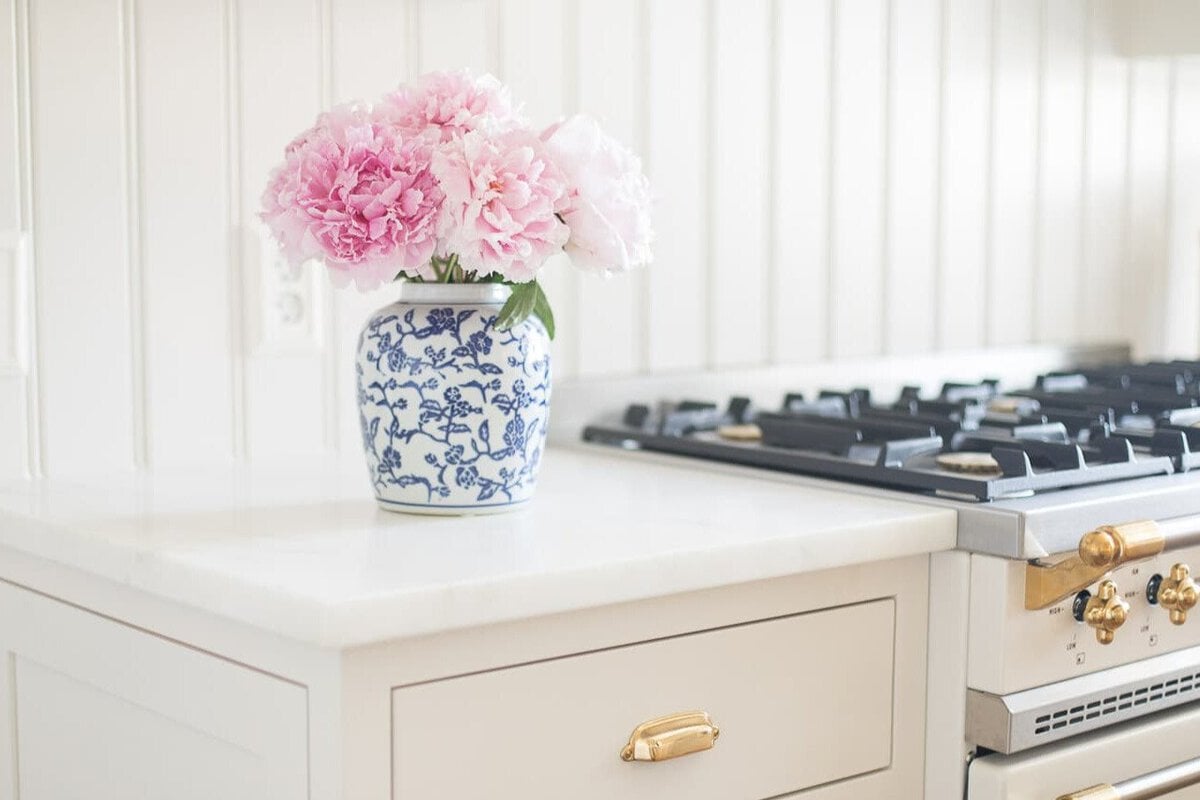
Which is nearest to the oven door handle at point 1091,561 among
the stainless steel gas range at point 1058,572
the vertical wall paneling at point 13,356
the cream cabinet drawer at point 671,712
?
the stainless steel gas range at point 1058,572

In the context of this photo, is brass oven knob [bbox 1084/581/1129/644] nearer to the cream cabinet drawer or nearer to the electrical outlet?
the cream cabinet drawer

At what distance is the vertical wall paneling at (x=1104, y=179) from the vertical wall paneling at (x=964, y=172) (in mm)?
259

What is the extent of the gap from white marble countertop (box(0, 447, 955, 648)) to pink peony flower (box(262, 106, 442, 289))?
0.21 meters

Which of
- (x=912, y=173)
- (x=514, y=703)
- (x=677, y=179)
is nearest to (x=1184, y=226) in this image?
(x=912, y=173)

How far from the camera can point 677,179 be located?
1.91 m

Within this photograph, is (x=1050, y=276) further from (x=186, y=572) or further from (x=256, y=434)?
(x=186, y=572)

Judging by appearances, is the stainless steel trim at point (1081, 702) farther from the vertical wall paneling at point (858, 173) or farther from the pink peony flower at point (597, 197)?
the vertical wall paneling at point (858, 173)

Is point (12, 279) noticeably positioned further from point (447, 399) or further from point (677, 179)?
point (677, 179)

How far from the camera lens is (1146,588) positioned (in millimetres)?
1422

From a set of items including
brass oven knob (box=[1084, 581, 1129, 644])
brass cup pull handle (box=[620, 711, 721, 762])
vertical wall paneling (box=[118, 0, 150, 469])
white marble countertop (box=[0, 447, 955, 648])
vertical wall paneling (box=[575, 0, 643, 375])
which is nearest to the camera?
white marble countertop (box=[0, 447, 955, 648])

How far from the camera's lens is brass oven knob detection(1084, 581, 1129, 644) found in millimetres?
1354

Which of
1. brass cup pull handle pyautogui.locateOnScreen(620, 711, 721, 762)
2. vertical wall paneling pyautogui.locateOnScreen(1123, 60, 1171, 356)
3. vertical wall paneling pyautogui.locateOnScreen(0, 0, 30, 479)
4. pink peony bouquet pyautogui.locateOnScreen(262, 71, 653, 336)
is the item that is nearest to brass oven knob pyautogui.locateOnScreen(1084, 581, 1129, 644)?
brass cup pull handle pyautogui.locateOnScreen(620, 711, 721, 762)

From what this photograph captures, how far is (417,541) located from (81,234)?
1.66 feet

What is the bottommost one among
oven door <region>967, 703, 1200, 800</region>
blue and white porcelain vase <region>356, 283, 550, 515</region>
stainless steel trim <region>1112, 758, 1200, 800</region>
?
stainless steel trim <region>1112, 758, 1200, 800</region>
